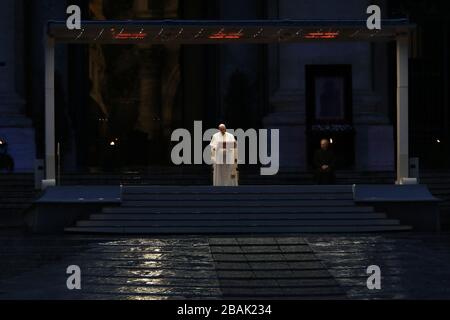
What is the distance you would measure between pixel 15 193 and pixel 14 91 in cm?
678

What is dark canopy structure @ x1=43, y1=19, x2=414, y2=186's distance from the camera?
2395 cm

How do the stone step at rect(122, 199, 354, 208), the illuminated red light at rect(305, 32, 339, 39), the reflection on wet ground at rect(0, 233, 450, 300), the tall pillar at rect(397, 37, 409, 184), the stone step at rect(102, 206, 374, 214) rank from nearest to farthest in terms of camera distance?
1. the reflection on wet ground at rect(0, 233, 450, 300)
2. the stone step at rect(102, 206, 374, 214)
3. the stone step at rect(122, 199, 354, 208)
4. the tall pillar at rect(397, 37, 409, 184)
5. the illuminated red light at rect(305, 32, 339, 39)

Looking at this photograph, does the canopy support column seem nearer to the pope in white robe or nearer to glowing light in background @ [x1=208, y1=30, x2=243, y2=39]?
glowing light in background @ [x1=208, y1=30, x2=243, y2=39]

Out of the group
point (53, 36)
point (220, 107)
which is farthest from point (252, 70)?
point (53, 36)

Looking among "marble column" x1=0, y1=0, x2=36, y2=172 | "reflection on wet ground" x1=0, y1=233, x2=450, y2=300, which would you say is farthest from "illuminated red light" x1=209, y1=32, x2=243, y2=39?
"marble column" x1=0, y1=0, x2=36, y2=172

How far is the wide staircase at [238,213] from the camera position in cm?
2209

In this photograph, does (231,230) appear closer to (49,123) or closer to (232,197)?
(232,197)

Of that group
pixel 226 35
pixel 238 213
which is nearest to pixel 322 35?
pixel 226 35

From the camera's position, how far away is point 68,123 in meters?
35.8

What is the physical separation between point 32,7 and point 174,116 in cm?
2189

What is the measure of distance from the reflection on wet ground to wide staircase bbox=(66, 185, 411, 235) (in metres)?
1.16

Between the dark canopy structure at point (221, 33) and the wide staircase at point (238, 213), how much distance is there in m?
2.00

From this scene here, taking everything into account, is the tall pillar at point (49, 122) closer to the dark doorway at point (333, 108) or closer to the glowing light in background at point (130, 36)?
the glowing light in background at point (130, 36)
